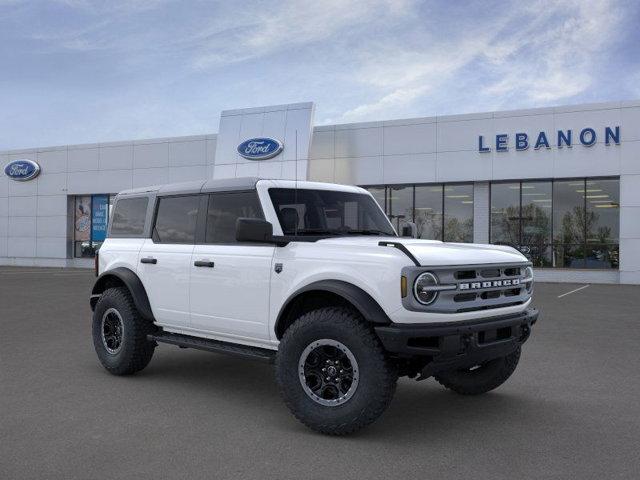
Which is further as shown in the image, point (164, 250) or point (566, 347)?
point (566, 347)

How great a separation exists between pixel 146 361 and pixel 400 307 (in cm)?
337

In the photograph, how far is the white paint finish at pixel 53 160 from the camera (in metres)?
34.2

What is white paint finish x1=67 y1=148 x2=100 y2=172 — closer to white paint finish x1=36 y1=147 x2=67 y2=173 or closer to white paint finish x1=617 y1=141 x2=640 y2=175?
white paint finish x1=36 y1=147 x2=67 y2=173

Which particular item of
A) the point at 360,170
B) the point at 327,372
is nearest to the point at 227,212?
the point at 327,372

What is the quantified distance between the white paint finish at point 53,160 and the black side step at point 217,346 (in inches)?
1205

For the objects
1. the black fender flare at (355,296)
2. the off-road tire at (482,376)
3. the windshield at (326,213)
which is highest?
the windshield at (326,213)

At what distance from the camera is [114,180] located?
32562 millimetres

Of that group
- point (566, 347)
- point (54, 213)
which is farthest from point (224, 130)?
point (566, 347)

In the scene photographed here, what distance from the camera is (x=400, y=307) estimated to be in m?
4.48

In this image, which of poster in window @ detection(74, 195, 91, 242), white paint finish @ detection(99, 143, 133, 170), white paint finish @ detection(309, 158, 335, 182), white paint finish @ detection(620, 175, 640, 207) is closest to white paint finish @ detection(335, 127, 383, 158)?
white paint finish @ detection(309, 158, 335, 182)

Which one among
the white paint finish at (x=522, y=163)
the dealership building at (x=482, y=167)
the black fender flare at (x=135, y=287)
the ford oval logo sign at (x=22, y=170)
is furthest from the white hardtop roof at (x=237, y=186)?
the ford oval logo sign at (x=22, y=170)

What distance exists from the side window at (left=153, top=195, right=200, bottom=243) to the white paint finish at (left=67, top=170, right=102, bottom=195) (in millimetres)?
28247

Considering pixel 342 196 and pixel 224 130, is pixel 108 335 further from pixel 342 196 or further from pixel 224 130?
pixel 224 130

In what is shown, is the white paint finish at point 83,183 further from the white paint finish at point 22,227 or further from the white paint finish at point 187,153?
the white paint finish at point 187,153
